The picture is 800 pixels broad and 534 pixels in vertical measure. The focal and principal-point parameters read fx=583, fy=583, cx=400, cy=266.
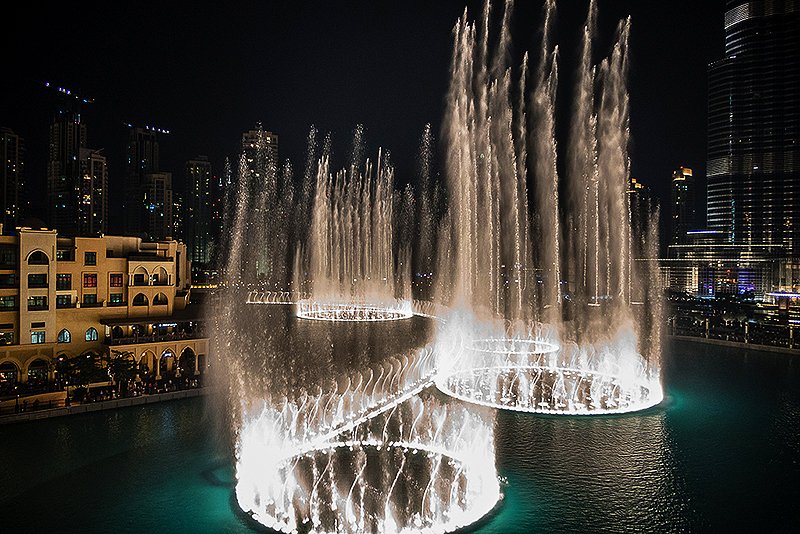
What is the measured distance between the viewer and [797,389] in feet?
80.1

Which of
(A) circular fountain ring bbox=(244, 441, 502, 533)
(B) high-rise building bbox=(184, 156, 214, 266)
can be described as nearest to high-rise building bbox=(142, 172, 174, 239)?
(B) high-rise building bbox=(184, 156, 214, 266)

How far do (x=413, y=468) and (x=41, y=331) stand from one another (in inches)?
676

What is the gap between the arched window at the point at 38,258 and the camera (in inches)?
929

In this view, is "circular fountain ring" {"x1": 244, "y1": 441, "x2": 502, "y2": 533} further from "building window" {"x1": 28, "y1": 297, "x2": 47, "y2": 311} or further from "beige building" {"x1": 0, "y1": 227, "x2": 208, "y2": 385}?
"building window" {"x1": 28, "y1": 297, "x2": 47, "y2": 311}

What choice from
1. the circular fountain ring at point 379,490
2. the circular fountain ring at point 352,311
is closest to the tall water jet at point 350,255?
the circular fountain ring at point 352,311

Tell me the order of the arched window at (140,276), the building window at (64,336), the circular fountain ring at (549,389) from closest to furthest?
the circular fountain ring at (549,389) < the building window at (64,336) < the arched window at (140,276)

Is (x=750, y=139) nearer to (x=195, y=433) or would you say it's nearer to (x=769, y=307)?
(x=769, y=307)

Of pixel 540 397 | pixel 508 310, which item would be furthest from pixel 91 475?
pixel 508 310

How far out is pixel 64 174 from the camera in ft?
258

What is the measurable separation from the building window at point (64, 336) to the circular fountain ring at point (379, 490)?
46.7ft

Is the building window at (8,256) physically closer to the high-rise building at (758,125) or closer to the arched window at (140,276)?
the arched window at (140,276)

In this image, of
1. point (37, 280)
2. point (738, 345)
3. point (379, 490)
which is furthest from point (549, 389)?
point (37, 280)

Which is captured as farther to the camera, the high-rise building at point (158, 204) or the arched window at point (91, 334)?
the high-rise building at point (158, 204)

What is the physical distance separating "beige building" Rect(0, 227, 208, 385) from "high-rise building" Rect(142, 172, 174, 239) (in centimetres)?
6138
